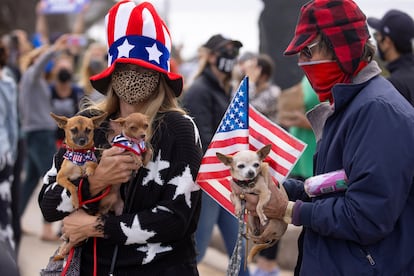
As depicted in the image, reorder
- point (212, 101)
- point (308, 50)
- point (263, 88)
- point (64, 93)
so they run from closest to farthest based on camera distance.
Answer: point (308, 50)
point (212, 101)
point (263, 88)
point (64, 93)

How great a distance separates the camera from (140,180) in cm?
281

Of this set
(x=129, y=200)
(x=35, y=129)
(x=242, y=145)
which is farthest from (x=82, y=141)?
(x=35, y=129)

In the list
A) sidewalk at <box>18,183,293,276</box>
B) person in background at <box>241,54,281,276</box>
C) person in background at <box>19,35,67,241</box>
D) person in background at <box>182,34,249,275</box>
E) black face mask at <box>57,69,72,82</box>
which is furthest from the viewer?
black face mask at <box>57,69,72,82</box>

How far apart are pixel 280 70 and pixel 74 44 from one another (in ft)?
18.6

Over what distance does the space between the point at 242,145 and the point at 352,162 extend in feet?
1.51

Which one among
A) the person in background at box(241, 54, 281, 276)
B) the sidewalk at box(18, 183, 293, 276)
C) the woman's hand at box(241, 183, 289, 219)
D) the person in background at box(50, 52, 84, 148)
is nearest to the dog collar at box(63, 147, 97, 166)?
the woman's hand at box(241, 183, 289, 219)

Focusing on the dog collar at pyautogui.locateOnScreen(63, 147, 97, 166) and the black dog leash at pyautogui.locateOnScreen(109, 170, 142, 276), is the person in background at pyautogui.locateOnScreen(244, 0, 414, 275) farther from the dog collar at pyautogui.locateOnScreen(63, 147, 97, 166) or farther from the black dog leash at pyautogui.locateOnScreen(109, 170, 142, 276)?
the dog collar at pyautogui.locateOnScreen(63, 147, 97, 166)

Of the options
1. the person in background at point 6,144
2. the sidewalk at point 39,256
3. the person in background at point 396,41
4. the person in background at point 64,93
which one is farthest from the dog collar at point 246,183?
the person in background at point 64,93

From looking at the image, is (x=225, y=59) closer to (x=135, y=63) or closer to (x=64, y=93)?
(x=135, y=63)

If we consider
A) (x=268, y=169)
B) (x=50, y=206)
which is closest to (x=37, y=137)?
(x=50, y=206)

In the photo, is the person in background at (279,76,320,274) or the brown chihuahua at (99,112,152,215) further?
the person in background at (279,76,320,274)

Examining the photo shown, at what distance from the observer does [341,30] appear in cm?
255

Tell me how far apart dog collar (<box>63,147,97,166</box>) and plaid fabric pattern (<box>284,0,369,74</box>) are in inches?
38.1

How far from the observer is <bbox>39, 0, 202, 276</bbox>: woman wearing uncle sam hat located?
2.76m
